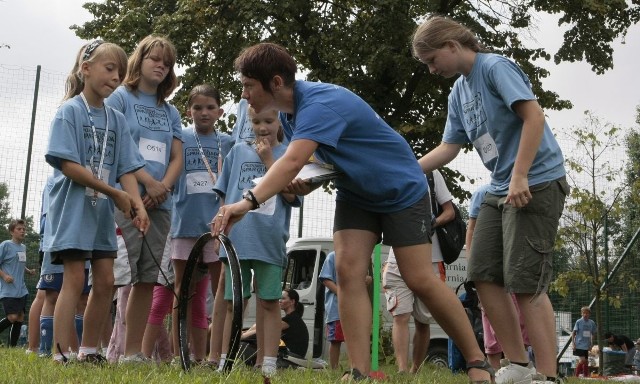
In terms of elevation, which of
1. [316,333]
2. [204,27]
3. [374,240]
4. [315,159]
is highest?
[204,27]

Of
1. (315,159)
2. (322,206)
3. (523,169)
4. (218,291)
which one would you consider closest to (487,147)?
(523,169)

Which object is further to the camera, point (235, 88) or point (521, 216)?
point (235, 88)

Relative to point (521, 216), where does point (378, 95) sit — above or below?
above

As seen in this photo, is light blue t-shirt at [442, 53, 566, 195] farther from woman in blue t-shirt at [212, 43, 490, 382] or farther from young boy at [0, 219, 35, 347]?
young boy at [0, 219, 35, 347]

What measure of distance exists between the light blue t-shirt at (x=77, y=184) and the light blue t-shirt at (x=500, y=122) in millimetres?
1975

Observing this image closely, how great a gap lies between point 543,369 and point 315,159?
154 cm

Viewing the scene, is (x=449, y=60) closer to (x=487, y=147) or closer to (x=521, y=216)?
(x=487, y=147)

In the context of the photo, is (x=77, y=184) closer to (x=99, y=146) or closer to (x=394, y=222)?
(x=99, y=146)

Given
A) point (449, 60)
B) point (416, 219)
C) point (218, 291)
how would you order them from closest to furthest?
point (416, 219), point (449, 60), point (218, 291)

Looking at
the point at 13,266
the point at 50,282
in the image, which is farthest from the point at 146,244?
the point at 13,266

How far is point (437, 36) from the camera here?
4.59 m

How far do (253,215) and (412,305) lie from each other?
2.36 metres

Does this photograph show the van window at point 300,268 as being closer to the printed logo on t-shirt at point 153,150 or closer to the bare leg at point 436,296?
the printed logo on t-shirt at point 153,150

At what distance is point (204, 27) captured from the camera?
17453 millimetres
